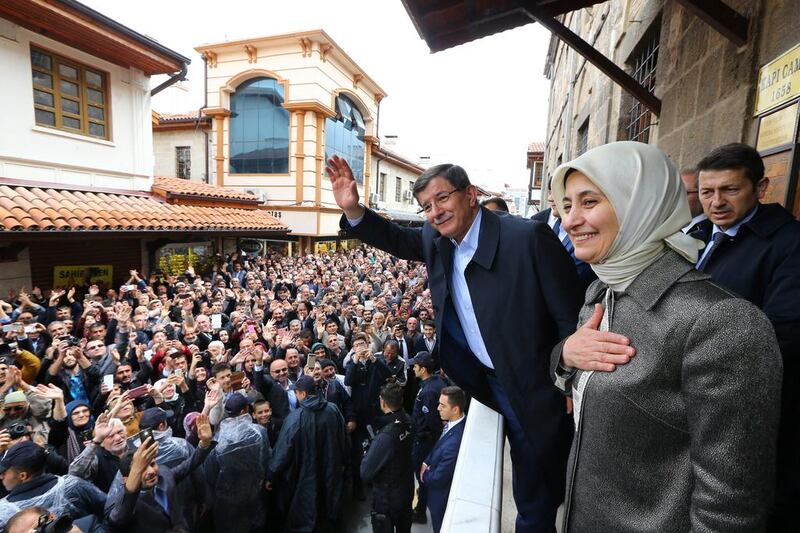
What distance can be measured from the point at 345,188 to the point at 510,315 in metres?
1.23

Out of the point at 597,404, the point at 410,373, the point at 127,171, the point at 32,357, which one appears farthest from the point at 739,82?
the point at 127,171

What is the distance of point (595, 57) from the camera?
3.71 m

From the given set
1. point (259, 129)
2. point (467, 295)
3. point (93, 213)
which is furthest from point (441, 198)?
point (259, 129)

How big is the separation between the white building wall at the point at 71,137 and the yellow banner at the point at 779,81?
1198 centimetres

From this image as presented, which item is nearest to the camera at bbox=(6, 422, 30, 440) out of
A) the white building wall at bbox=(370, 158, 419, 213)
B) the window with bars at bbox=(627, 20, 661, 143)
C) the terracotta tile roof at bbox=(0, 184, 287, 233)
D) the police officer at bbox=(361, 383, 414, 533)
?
the police officer at bbox=(361, 383, 414, 533)

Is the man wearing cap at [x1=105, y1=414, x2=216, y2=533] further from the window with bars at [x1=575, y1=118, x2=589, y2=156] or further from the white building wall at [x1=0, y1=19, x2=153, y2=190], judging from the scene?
the white building wall at [x1=0, y1=19, x2=153, y2=190]

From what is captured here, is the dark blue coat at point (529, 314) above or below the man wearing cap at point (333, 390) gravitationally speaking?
above

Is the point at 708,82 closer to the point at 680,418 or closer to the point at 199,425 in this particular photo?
the point at 680,418

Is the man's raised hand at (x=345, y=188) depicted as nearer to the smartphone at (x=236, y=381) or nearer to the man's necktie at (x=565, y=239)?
the man's necktie at (x=565, y=239)

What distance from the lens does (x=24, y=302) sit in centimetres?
719

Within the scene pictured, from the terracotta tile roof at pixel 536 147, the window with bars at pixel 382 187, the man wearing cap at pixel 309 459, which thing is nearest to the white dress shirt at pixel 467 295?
the man wearing cap at pixel 309 459

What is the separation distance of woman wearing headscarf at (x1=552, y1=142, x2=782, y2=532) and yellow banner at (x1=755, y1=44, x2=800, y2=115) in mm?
1723

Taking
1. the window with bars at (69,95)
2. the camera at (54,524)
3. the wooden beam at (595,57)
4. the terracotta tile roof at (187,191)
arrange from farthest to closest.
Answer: the terracotta tile roof at (187,191)
the window with bars at (69,95)
the wooden beam at (595,57)
the camera at (54,524)

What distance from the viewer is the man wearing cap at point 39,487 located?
108 inches
